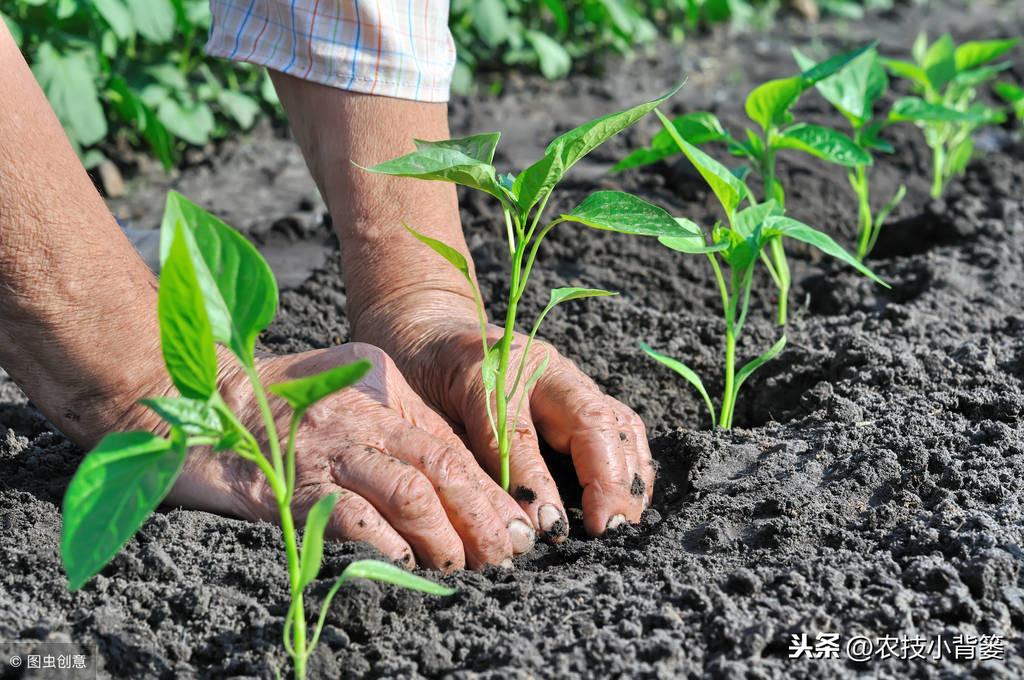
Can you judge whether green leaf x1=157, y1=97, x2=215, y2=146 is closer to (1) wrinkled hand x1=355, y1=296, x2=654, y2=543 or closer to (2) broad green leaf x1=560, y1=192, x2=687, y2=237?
(1) wrinkled hand x1=355, y1=296, x2=654, y2=543

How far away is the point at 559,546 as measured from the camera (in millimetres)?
1665

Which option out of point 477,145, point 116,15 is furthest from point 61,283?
point 116,15

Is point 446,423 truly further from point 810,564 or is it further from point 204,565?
point 810,564

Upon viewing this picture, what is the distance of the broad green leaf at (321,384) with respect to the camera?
102 cm

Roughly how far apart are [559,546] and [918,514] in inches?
21.9

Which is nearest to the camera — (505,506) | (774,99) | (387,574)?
(387,574)

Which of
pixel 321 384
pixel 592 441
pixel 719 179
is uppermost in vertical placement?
pixel 321 384

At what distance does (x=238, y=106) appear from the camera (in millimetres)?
3906

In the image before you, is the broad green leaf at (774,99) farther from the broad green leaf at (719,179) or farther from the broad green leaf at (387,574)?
the broad green leaf at (387,574)

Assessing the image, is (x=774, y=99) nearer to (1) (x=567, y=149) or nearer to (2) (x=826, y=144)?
(2) (x=826, y=144)

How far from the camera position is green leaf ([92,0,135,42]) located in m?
3.23

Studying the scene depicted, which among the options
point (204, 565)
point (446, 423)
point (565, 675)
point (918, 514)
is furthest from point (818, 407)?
point (204, 565)

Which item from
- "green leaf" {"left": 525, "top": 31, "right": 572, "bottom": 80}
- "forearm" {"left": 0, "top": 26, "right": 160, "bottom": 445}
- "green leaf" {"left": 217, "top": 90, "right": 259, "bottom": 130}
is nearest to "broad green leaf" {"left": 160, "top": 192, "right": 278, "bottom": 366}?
"forearm" {"left": 0, "top": 26, "right": 160, "bottom": 445}

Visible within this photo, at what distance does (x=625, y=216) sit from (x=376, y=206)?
73cm
